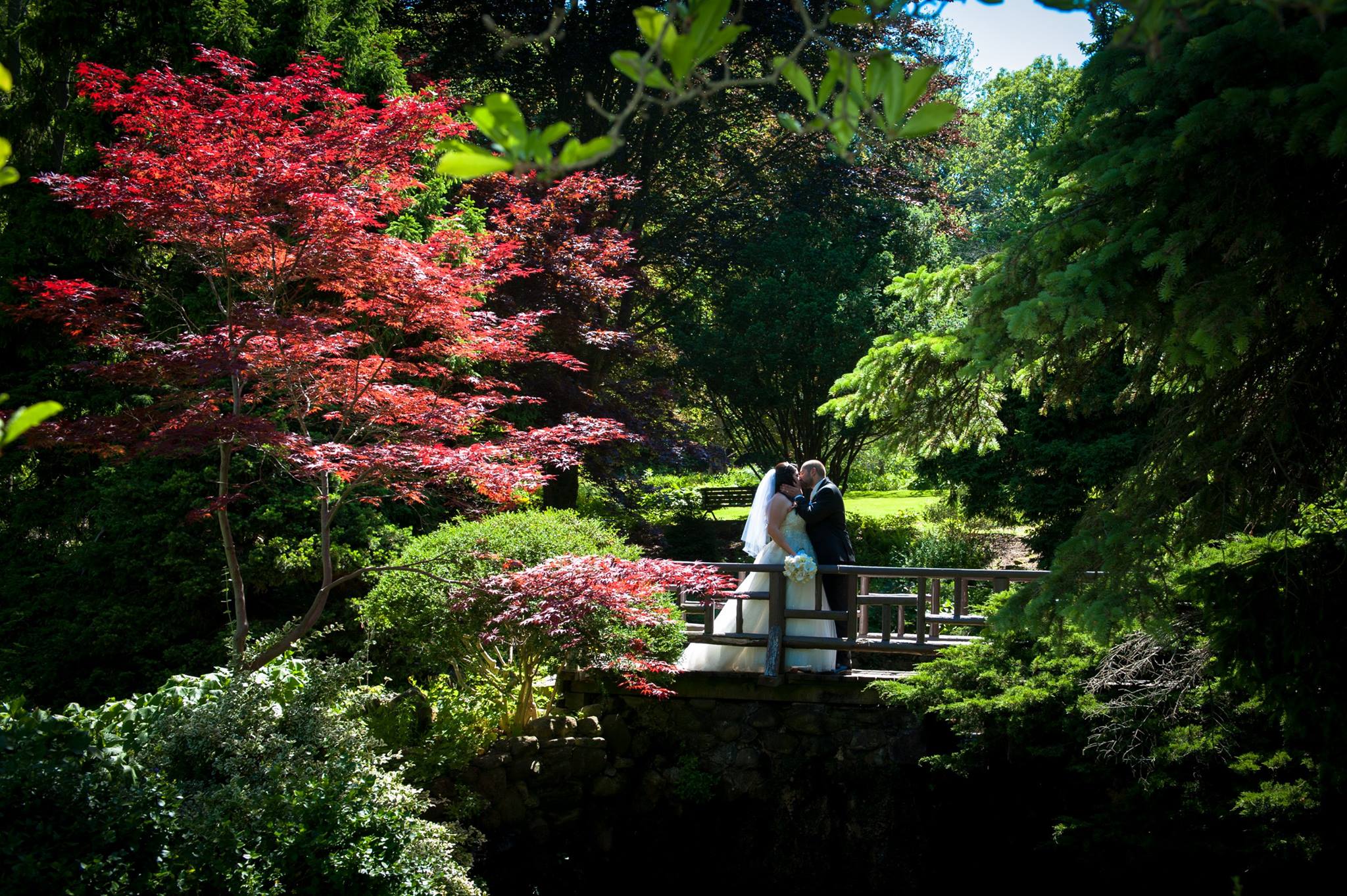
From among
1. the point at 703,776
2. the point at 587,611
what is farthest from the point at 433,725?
the point at 703,776

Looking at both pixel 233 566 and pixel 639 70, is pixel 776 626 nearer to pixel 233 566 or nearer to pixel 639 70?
pixel 233 566

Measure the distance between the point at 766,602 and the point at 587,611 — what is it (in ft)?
6.69

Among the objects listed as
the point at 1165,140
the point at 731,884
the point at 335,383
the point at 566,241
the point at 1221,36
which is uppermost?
the point at 566,241

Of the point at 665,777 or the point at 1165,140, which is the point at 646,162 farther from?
the point at 1165,140

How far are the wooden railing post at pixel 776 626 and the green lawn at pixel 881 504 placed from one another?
11.3 m

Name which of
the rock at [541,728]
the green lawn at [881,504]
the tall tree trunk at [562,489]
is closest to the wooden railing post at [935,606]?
the rock at [541,728]

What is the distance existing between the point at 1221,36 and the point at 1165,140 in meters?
0.42

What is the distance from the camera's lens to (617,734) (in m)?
7.96

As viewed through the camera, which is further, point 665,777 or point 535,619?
point 665,777

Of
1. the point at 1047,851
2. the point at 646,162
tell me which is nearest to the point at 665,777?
the point at 1047,851

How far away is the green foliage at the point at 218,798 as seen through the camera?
15.0 ft

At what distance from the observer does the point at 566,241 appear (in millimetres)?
12188

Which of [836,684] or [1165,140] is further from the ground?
[1165,140]

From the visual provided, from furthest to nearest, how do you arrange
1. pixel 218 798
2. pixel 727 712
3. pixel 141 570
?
1. pixel 141 570
2. pixel 727 712
3. pixel 218 798
